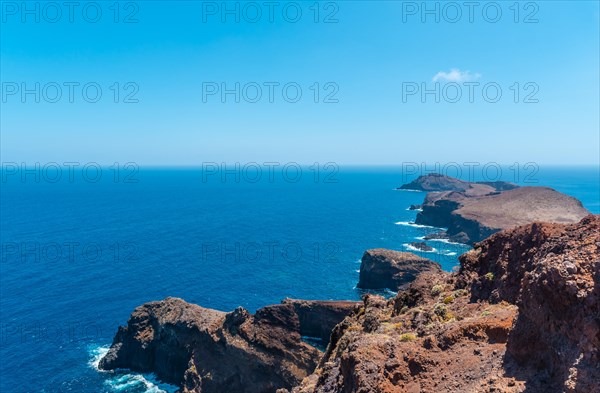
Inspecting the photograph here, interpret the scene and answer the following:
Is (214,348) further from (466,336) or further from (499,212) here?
(499,212)

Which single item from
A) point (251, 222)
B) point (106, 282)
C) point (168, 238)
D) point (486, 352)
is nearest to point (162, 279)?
point (106, 282)

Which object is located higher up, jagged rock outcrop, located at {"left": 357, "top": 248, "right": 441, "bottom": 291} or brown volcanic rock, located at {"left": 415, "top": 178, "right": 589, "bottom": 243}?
brown volcanic rock, located at {"left": 415, "top": 178, "right": 589, "bottom": 243}

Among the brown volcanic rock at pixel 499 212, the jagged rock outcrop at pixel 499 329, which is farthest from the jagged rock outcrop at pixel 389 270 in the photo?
the jagged rock outcrop at pixel 499 329

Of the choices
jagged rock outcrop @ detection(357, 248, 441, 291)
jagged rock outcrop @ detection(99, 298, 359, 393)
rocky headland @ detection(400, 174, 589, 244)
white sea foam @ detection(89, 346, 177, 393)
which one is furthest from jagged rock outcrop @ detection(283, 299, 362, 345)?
rocky headland @ detection(400, 174, 589, 244)

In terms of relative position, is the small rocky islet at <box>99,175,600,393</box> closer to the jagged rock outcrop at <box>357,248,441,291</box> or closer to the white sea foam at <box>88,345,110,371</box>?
the white sea foam at <box>88,345,110,371</box>

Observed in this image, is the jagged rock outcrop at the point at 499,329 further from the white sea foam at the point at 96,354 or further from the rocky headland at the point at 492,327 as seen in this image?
the white sea foam at the point at 96,354

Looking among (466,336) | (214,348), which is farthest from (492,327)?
(214,348)

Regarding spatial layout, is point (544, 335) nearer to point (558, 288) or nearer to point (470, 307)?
point (558, 288)
